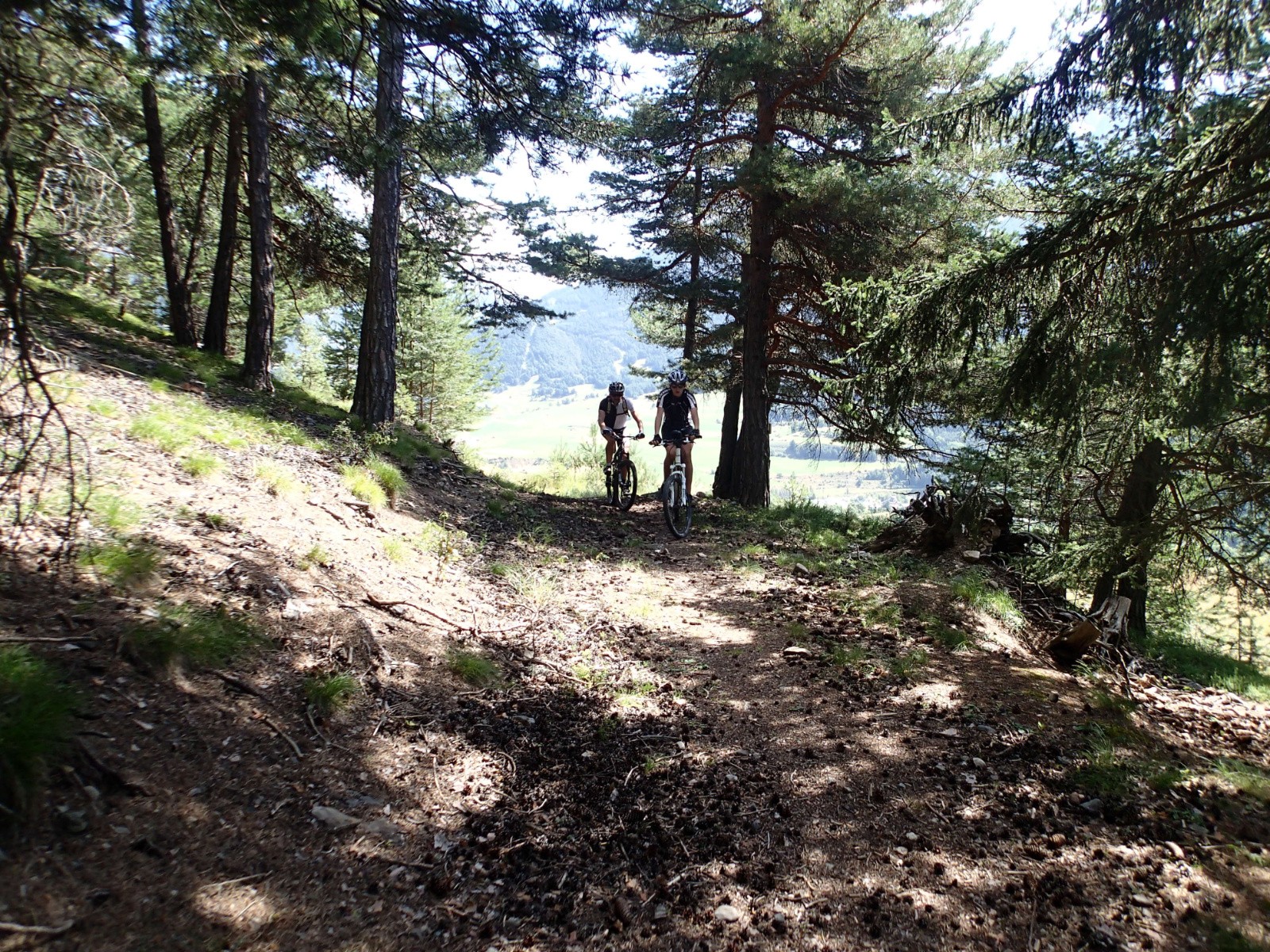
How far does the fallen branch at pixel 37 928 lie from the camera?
78.2 inches

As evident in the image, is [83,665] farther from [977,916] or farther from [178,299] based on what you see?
[178,299]

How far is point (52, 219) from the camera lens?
3.60 m

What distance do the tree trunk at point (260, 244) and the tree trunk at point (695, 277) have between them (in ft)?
27.7

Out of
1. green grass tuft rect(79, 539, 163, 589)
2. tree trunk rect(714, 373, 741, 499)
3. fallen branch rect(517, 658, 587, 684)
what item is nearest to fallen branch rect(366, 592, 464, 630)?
fallen branch rect(517, 658, 587, 684)

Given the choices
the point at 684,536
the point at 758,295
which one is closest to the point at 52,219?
the point at 684,536

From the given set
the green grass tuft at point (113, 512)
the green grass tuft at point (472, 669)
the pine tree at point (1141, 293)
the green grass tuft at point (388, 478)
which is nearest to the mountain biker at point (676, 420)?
the green grass tuft at point (388, 478)

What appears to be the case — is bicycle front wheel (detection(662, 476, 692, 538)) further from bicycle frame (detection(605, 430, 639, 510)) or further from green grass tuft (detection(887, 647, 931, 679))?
green grass tuft (detection(887, 647, 931, 679))

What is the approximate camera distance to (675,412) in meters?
10.7

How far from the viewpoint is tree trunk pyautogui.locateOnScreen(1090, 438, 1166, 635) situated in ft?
17.6

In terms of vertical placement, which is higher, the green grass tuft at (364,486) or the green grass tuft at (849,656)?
the green grass tuft at (364,486)

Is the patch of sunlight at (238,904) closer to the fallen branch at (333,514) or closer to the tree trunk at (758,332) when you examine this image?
the fallen branch at (333,514)

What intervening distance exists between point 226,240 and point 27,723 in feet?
43.8

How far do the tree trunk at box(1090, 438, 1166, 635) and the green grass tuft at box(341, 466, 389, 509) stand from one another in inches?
289

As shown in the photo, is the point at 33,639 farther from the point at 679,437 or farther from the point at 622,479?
the point at 622,479
